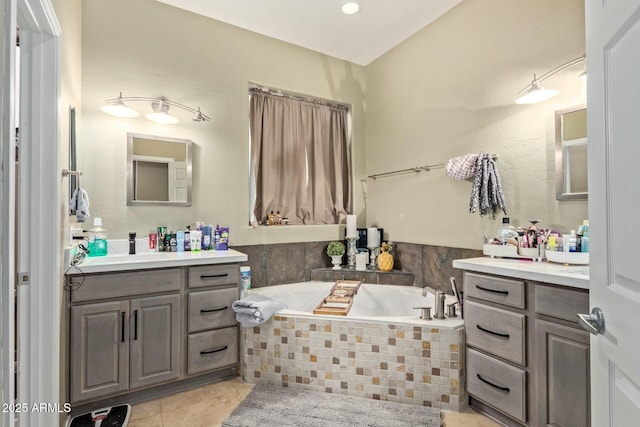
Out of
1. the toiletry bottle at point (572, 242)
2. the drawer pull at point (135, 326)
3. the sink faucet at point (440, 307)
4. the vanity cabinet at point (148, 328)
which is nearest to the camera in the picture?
the toiletry bottle at point (572, 242)

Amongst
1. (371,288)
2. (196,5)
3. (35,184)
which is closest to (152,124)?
(196,5)

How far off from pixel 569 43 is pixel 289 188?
2.41m

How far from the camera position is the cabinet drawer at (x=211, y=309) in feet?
7.51

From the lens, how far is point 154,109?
2648 millimetres

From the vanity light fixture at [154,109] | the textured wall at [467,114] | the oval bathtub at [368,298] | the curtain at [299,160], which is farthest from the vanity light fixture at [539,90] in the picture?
the vanity light fixture at [154,109]

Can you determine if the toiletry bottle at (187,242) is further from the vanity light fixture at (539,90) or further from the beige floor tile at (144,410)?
the vanity light fixture at (539,90)

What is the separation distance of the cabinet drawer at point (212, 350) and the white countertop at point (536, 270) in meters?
1.64

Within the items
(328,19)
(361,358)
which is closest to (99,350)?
(361,358)

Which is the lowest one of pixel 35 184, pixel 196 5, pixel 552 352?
pixel 552 352

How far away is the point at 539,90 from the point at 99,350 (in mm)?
3114

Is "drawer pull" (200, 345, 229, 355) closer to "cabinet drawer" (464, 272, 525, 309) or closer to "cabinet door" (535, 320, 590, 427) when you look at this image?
"cabinet drawer" (464, 272, 525, 309)

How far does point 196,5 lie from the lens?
2795 millimetres

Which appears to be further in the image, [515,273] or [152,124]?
[152,124]

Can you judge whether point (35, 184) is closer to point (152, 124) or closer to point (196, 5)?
point (152, 124)
